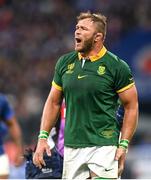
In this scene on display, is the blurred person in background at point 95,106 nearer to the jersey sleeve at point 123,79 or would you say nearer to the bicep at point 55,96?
the jersey sleeve at point 123,79

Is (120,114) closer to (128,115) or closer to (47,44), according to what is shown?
(128,115)

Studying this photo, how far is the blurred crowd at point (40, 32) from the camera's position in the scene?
65.5 ft

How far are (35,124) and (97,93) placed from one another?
10.8 m

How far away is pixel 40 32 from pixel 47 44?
503 millimetres

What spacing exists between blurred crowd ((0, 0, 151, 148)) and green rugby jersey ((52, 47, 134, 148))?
11.6 metres

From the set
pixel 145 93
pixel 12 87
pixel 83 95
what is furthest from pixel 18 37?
pixel 83 95

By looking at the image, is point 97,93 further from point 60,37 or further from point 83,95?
point 60,37

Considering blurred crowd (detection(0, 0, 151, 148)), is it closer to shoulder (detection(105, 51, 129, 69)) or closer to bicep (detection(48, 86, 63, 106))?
bicep (detection(48, 86, 63, 106))

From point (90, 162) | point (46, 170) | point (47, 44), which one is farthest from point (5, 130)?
point (47, 44)

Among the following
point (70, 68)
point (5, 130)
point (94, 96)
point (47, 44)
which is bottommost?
point (5, 130)

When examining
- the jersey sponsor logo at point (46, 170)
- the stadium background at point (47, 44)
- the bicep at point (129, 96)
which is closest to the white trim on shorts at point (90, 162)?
the bicep at point (129, 96)

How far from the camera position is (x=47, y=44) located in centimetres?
2155

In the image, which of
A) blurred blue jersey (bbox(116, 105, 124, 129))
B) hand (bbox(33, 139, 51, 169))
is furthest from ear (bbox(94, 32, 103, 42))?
hand (bbox(33, 139, 51, 169))

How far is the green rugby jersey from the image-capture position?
7.41m
